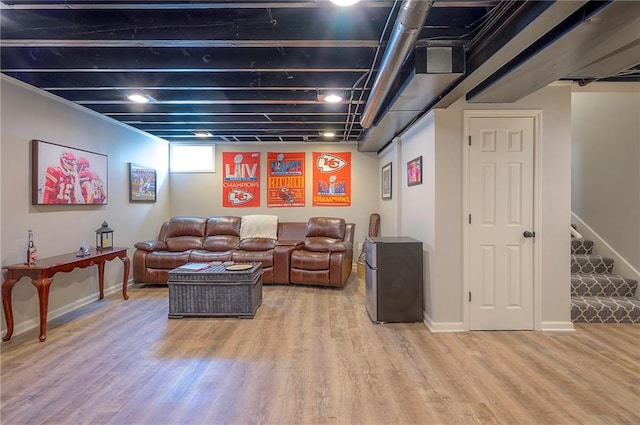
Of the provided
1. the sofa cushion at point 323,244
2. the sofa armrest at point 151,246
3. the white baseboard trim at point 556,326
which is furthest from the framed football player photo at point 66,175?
the white baseboard trim at point 556,326

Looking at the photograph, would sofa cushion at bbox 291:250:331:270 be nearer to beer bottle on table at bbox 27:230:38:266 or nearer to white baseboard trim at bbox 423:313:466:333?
white baseboard trim at bbox 423:313:466:333

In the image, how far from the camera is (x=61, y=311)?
11.9ft

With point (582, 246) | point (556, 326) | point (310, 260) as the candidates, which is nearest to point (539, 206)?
point (556, 326)

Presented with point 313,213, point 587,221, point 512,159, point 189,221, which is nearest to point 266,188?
point 313,213

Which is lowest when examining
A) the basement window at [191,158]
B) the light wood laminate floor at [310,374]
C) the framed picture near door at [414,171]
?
the light wood laminate floor at [310,374]

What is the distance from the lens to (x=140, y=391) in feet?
7.04

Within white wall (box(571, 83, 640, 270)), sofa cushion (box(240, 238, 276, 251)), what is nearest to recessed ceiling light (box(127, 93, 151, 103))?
sofa cushion (box(240, 238, 276, 251))

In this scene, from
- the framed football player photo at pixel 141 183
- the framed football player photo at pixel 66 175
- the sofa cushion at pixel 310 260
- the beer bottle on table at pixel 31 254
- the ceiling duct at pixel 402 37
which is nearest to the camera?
the ceiling duct at pixel 402 37

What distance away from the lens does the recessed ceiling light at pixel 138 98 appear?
3.33m

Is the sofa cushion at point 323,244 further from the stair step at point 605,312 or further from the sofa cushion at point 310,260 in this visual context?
the stair step at point 605,312

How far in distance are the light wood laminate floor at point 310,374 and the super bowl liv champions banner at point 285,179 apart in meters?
3.10

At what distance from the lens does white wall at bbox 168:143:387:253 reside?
6.24 meters

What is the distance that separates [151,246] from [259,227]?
1.73m

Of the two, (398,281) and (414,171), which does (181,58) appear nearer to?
(414,171)
